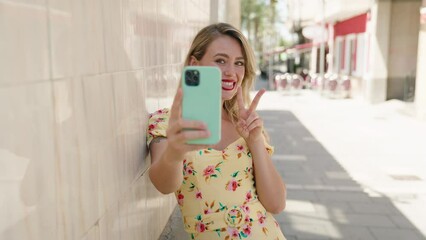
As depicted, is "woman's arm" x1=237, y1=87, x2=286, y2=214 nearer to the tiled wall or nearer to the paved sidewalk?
the tiled wall

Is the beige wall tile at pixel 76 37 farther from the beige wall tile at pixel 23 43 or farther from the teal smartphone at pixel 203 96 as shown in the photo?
the teal smartphone at pixel 203 96

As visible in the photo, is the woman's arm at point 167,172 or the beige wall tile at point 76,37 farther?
the woman's arm at point 167,172

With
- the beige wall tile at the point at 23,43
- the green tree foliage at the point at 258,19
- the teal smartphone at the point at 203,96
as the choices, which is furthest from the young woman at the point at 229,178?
the green tree foliage at the point at 258,19

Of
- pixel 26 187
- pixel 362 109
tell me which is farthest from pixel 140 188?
pixel 362 109

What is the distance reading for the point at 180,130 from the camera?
1.44m

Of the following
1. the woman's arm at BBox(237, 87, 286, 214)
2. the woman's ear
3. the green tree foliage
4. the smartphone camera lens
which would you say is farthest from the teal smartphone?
the green tree foliage

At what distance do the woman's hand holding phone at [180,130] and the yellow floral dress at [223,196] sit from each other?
2.06 ft

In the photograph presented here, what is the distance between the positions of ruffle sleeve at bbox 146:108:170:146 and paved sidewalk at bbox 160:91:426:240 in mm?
1243

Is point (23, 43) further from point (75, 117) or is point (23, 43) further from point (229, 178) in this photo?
point (229, 178)

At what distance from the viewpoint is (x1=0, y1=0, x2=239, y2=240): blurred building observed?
3.88 feet

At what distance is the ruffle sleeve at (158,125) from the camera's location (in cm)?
236

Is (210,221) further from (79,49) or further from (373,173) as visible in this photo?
(373,173)

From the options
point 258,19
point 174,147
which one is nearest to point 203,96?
point 174,147

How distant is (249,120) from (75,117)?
2.34ft
